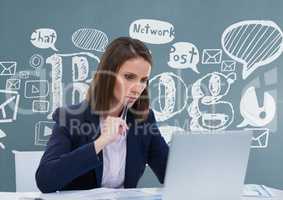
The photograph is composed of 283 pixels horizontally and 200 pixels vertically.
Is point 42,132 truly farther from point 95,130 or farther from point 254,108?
point 254,108

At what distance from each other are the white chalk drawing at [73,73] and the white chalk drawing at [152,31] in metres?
0.31

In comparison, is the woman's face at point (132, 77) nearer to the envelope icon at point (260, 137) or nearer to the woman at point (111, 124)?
the woman at point (111, 124)

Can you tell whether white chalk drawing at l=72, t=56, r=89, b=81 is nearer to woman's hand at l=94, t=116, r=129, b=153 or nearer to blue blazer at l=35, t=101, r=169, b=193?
blue blazer at l=35, t=101, r=169, b=193

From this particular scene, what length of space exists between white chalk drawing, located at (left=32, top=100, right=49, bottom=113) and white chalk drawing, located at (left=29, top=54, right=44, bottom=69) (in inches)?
8.9

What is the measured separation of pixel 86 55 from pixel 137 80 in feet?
3.83

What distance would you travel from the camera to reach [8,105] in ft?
9.05

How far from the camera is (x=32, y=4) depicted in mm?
2764

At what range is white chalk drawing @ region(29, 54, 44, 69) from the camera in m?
2.76

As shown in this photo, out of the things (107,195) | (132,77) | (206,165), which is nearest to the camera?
(206,165)

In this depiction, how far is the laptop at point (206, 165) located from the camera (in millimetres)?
1246

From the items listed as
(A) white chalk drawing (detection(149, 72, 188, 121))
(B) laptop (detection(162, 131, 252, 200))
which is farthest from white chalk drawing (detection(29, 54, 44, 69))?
(B) laptop (detection(162, 131, 252, 200))

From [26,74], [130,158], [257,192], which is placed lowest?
[257,192]

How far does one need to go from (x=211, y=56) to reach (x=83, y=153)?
154 centimetres

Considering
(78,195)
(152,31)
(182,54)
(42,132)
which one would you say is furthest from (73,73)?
(78,195)
